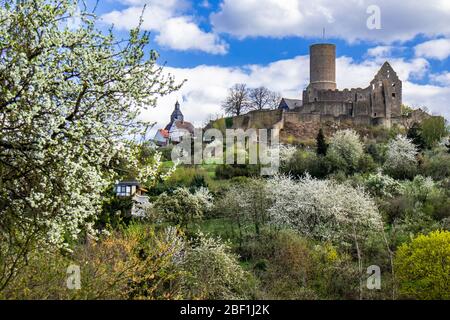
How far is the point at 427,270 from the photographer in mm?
20078

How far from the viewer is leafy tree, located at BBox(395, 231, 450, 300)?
64.6ft

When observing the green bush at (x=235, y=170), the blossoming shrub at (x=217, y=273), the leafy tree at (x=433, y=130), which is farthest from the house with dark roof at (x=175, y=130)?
the blossoming shrub at (x=217, y=273)

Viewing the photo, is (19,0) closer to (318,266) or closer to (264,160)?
(318,266)

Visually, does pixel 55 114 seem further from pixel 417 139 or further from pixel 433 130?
pixel 433 130

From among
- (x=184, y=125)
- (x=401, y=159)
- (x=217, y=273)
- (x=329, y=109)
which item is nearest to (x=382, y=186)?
(x=401, y=159)

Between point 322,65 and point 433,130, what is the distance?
18.8m

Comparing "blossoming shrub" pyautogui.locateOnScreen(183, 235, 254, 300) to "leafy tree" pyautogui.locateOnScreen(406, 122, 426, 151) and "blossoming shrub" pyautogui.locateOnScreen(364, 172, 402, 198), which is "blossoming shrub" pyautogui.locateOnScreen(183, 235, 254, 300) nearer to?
"blossoming shrub" pyautogui.locateOnScreen(364, 172, 402, 198)

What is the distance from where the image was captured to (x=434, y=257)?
2022 centimetres

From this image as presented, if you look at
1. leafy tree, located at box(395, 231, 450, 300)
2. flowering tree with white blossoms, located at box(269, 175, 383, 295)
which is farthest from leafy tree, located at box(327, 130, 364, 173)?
leafy tree, located at box(395, 231, 450, 300)

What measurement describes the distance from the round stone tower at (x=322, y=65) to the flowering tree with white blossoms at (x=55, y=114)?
60.6 metres

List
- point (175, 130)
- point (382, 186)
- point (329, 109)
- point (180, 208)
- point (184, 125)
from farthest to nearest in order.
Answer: point (184, 125), point (175, 130), point (329, 109), point (382, 186), point (180, 208)

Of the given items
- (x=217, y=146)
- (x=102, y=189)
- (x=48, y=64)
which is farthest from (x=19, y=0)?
(x=217, y=146)

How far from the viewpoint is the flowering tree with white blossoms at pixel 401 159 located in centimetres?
4216

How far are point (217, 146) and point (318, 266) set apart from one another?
101 ft
